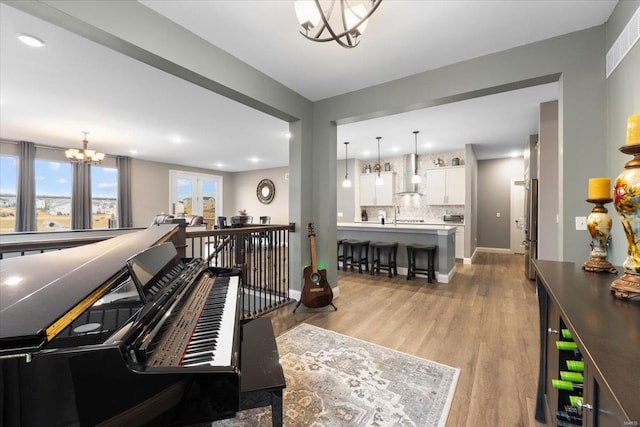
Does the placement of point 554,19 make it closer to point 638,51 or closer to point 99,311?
point 638,51

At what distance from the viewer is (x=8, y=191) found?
19.1ft

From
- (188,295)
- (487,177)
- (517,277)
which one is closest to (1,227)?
(188,295)

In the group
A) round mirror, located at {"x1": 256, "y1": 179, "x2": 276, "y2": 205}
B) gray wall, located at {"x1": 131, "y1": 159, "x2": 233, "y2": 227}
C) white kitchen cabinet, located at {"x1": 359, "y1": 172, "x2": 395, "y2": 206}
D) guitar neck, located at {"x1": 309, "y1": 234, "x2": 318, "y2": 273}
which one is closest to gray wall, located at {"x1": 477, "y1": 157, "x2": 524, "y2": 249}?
white kitchen cabinet, located at {"x1": 359, "y1": 172, "x2": 395, "y2": 206}

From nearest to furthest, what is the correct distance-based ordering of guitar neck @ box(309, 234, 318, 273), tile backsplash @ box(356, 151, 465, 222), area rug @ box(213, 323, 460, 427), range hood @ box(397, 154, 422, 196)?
area rug @ box(213, 323, 460, 427) < guitar neck @ box(309, 234, 318, 273) < range hood @ box(397, 154, 422, 196) < tile backsplash @ box(356, 151, 465, 222)

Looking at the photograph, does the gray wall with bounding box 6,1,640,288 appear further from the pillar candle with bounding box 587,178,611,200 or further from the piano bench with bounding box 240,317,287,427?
the piano bench with bounding box 240,317,287,427

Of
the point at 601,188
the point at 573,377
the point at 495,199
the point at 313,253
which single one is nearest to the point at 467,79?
the point at 601,188

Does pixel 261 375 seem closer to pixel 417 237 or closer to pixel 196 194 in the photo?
pixel 417 237

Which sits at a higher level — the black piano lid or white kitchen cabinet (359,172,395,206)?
white kitchen cabinet (359,172,395,206)

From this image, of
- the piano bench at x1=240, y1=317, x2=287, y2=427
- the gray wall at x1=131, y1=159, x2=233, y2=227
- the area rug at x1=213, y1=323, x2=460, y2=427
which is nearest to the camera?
the piano bench at x1=240, y1=317, x2=287, y2=427

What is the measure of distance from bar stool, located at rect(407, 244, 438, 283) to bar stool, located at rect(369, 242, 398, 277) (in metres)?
0.32

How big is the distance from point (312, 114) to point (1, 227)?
7.21 metres

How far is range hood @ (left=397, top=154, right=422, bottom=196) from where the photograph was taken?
6.82 metres

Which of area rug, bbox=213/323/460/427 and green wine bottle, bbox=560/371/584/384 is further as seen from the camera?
area rug, bbox=213/323/460/427

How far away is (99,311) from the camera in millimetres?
1054
